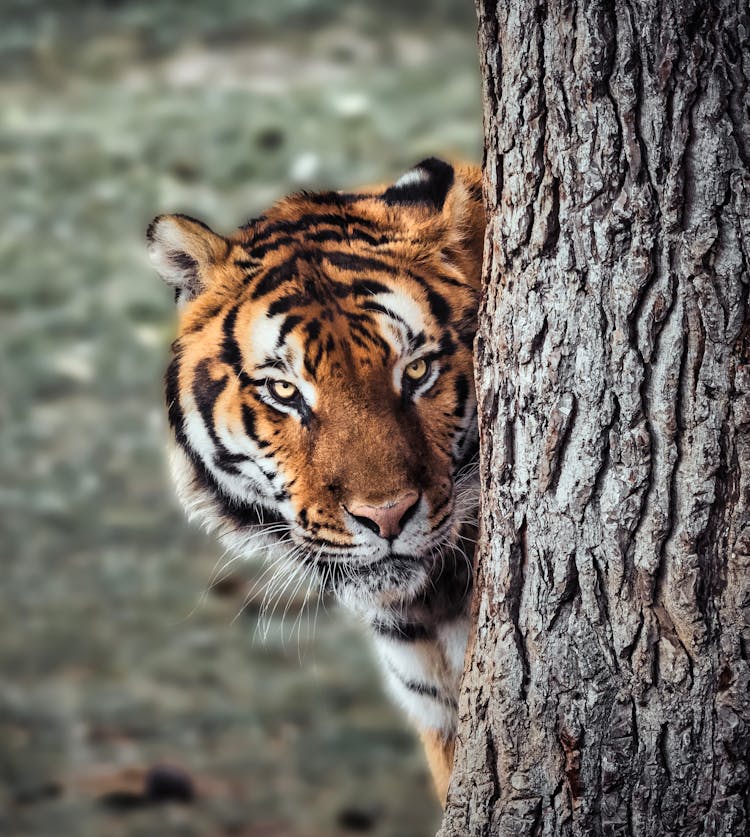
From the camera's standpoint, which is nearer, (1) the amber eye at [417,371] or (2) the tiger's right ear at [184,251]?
(1) the amber eye at [417,371]

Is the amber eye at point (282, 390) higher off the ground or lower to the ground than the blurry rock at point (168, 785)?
higher

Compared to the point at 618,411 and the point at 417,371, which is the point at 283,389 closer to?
the point at 417,371

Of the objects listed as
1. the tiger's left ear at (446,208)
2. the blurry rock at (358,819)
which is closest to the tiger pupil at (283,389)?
the tiger's left ear at (446,208)

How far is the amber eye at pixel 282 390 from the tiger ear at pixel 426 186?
46 cm

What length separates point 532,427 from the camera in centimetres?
172

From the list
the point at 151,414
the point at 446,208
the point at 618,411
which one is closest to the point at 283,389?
the point at 446,208

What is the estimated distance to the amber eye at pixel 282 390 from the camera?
2102 millimetres

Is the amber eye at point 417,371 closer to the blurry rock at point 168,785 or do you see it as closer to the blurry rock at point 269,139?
the blurry rock at point 168,785

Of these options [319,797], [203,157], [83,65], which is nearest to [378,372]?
[319,797]

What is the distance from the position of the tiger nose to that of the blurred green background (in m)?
0.20

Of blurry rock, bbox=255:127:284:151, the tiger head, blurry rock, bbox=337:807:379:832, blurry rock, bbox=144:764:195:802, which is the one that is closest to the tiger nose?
the tiger head

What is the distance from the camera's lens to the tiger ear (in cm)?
226

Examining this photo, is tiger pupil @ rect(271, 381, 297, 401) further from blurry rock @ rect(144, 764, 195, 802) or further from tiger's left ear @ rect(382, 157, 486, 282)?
blurry rock @ rect(144, 764, 195, 802)

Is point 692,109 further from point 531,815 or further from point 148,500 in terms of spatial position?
point 148,500
